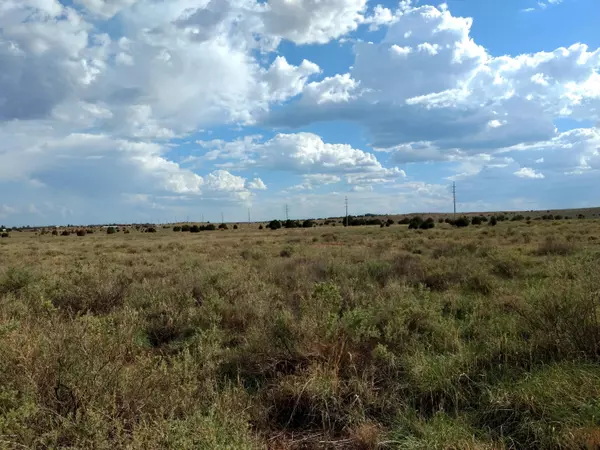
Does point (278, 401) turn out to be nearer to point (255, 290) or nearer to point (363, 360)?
point (363, 360)

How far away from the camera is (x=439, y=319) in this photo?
22.8 feet

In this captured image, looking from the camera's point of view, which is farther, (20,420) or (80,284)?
(80,284)

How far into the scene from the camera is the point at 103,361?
4.33 m

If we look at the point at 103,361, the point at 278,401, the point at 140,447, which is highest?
the point at 103,361

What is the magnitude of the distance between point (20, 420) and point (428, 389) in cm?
383

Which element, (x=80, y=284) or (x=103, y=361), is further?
(x=80, y=284)

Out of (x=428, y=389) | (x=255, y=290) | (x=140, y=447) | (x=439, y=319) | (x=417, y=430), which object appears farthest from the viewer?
(x=255, y=290)

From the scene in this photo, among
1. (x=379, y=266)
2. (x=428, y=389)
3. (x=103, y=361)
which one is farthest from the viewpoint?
(x=379, y=266)

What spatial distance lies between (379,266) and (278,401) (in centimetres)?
912

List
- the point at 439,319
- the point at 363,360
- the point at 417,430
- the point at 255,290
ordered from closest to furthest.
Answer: the point at 417,430 < the point at 363,360 < the point at 439,319 < the point at 255,290

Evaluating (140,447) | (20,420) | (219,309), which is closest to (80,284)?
(219,309)

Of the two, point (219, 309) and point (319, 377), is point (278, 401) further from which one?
point (219, 309)

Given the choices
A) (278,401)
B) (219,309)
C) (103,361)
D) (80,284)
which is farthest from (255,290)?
(103,361)

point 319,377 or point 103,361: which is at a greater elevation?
point 103,361
